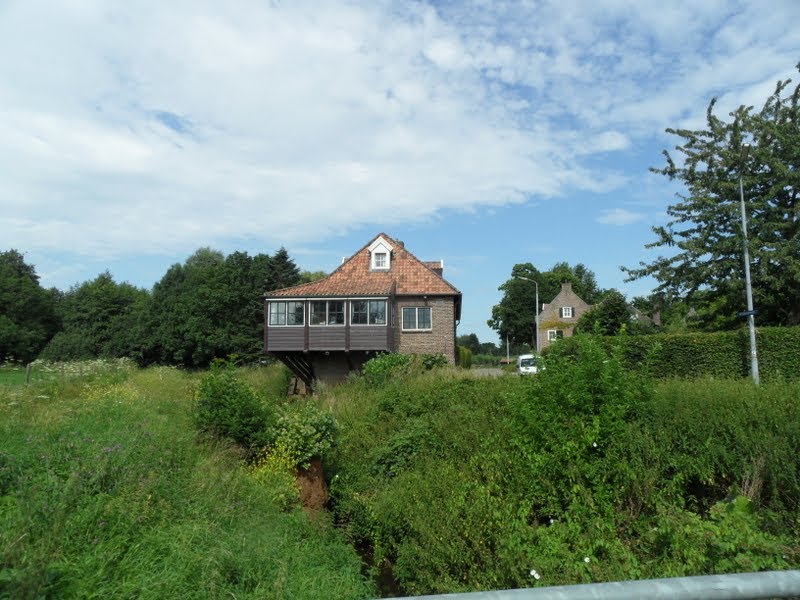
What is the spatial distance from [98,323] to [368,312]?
147 feet

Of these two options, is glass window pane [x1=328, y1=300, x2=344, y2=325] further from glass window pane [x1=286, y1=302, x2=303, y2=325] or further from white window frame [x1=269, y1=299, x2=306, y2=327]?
glass window pane [x1=286, y1=302, x2=303, y2=325]

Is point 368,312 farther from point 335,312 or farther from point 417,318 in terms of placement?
point 417,318

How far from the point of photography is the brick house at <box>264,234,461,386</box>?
30844mm

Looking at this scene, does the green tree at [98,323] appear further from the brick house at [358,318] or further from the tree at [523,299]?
the tree at [523,299]

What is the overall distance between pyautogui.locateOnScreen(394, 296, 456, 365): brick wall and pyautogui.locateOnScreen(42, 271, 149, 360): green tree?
3443cm

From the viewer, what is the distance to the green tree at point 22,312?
192 ft

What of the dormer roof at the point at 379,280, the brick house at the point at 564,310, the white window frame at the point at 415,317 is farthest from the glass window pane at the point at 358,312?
the brick house at the point at 564,310

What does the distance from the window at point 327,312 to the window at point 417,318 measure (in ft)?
12.0

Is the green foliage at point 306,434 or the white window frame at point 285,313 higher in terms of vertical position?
the white window frame at point 285,313

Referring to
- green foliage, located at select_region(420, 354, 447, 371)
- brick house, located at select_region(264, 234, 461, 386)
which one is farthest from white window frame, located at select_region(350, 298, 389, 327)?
green foliage, located at select_region(420, 354, 447, 371)

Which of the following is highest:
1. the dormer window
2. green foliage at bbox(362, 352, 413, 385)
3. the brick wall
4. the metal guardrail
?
the dormer window

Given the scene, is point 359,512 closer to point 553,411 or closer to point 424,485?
point 424,485

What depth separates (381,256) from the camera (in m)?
34.6

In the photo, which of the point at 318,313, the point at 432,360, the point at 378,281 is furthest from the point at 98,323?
the point at 432,360
